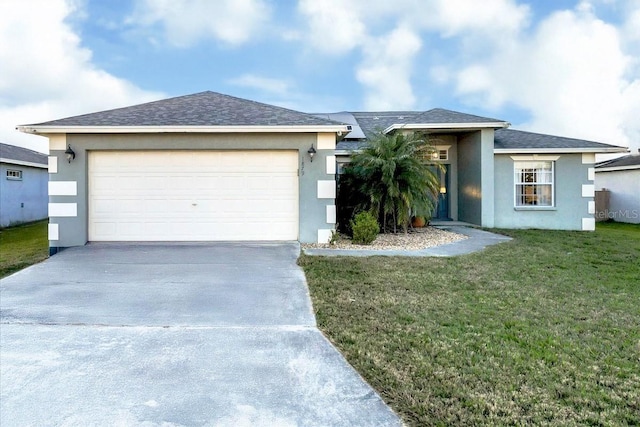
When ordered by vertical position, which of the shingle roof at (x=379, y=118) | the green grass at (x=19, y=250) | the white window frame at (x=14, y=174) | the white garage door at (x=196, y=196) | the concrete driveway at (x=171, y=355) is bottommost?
the concrete driveway at (x=171, y=355)

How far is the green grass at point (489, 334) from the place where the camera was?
9.18 ft

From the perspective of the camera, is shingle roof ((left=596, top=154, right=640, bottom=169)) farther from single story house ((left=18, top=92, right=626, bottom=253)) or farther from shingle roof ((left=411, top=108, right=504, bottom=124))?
single story house ((left=18, top=92, right=626, bottom=253))

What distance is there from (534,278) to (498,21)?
9.90 metres

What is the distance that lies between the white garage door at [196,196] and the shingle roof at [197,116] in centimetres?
71

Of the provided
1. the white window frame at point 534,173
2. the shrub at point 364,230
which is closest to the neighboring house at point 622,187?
the white window frame at point 534,173

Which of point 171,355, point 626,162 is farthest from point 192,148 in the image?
point 626,162

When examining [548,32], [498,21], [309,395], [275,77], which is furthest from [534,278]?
[275,77]

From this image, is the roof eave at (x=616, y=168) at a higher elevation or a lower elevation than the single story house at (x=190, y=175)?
higher

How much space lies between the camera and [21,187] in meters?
18.5

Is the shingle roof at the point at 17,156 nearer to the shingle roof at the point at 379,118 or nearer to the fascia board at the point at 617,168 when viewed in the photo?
the shingle roof at the point at 379,118

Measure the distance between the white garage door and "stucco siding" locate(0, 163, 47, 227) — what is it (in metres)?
11.4

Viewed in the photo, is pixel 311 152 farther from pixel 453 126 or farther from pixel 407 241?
pixel 453 126

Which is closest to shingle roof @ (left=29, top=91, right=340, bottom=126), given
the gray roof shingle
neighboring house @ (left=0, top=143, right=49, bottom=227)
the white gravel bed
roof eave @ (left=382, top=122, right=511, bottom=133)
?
the white gravel bed

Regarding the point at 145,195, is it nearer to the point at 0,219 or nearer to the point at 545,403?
the point at 545,403
